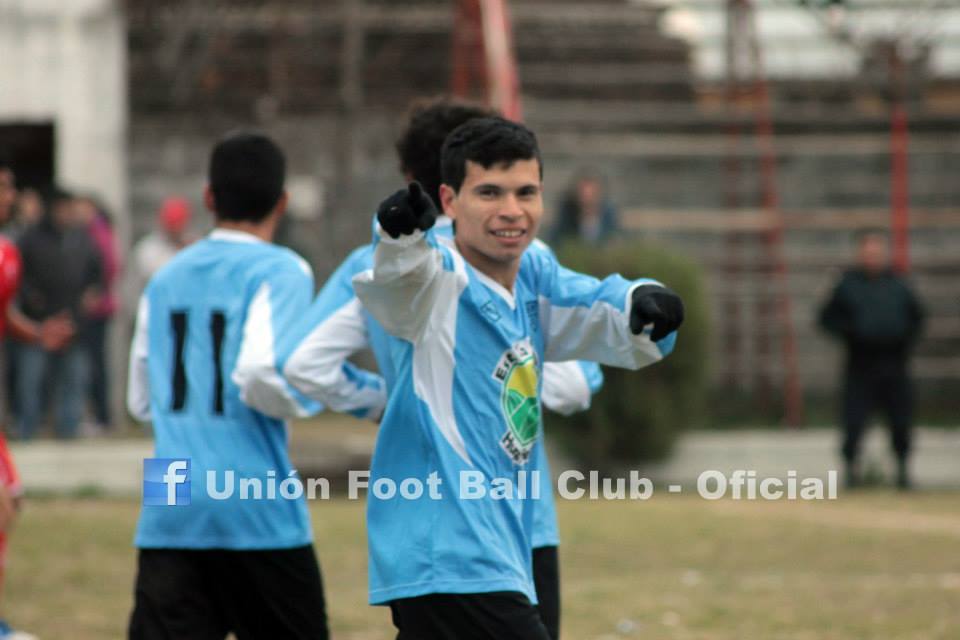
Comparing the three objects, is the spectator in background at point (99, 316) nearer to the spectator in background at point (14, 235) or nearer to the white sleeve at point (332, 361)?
the spectator in background at point (14, 235)

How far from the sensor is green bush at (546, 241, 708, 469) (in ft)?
47.1

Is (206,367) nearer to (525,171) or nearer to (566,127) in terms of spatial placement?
(525,171)

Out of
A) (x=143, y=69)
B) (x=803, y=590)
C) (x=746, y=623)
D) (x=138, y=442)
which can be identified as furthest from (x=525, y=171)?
(x=143, y=69)

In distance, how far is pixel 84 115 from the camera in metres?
17.7

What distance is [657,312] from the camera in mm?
4648

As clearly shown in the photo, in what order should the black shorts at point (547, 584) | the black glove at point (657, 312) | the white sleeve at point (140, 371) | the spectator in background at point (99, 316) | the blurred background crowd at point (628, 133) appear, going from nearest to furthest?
1. the black glove at point (657, 312)
2. the black shorts at point (547, 584)
3. the white sleeve at point (140, 371)
4. the spectator in background at point (99, 316)
5. the blurred background crowd at point (628, 133)

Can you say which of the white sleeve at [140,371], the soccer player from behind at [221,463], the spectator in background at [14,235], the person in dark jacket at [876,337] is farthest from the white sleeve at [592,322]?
the spectator in background at [14,235]

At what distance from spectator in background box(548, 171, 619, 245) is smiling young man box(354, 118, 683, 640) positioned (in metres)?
9.92

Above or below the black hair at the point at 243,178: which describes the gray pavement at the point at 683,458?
below

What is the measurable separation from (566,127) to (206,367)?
12.1 meters

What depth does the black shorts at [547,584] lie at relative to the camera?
546 cm

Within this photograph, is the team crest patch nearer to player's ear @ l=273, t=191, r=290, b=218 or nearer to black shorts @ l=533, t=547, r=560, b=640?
black shorts @ l=533, t=547, r=560, b=640

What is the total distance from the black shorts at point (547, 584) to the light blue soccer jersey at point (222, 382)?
2.49 feet

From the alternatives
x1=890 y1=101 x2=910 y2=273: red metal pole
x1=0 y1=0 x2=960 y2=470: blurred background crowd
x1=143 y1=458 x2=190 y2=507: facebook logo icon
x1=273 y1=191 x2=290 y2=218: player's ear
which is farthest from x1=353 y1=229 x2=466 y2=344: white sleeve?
x1=890 y1=101 x2=910 y2=273: red metal pole
